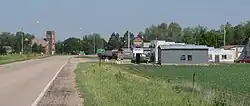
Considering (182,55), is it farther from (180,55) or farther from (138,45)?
(138,45)

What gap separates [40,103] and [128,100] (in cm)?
317

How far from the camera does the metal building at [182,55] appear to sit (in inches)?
3514

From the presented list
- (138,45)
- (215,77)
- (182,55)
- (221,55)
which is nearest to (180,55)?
(182,55)

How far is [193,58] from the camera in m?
90.8

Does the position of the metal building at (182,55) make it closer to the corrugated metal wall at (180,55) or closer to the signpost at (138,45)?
the corrugated metal wall at (180,55)

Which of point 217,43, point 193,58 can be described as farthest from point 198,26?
point 193,58

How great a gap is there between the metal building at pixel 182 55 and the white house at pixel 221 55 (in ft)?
64.6

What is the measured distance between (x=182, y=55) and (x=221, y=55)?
102ft

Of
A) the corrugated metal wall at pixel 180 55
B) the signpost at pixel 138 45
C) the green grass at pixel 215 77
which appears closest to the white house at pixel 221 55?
the corrugated metal wall at pixel 180 55

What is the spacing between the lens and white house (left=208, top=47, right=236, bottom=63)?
373 ft

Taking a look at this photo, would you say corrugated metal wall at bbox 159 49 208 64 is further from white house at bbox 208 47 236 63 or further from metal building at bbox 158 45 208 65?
white house at bbox 208 47 236 63

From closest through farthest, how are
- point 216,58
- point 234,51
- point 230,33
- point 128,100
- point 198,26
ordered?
1. point 128,100
2. point 216,58
3. point 234,51
4. point 230,33
5. point 198,26

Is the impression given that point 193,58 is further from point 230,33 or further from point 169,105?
point 230,33

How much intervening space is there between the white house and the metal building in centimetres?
1969
